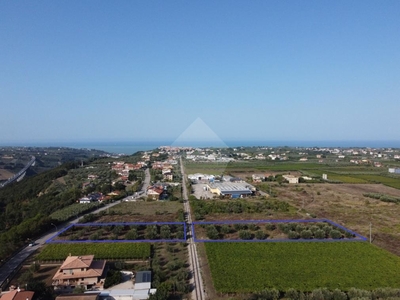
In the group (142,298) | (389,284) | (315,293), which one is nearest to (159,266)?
(142,298)

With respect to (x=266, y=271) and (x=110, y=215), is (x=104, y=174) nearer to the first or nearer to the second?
(x=110, y=215)

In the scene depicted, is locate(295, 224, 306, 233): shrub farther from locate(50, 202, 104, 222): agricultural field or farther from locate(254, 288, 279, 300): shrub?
locate(50, 202, 104, 222): agricultural field

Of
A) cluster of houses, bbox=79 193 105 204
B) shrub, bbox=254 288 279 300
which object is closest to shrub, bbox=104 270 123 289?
shrub, bbox=254 288 279 300

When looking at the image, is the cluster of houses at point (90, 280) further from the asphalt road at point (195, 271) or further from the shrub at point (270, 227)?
the shrub at point (270, 227)

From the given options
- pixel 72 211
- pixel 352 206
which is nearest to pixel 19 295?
pixel 72 211

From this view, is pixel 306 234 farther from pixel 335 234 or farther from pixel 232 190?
pixel 232 190

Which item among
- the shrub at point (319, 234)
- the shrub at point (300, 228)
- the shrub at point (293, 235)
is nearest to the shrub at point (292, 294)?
the shrub at point (293, 235)

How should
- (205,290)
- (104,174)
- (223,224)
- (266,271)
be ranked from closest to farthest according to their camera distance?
1. (205,290)
2. (266,271)
3. (223,224)
4. (104,174)
